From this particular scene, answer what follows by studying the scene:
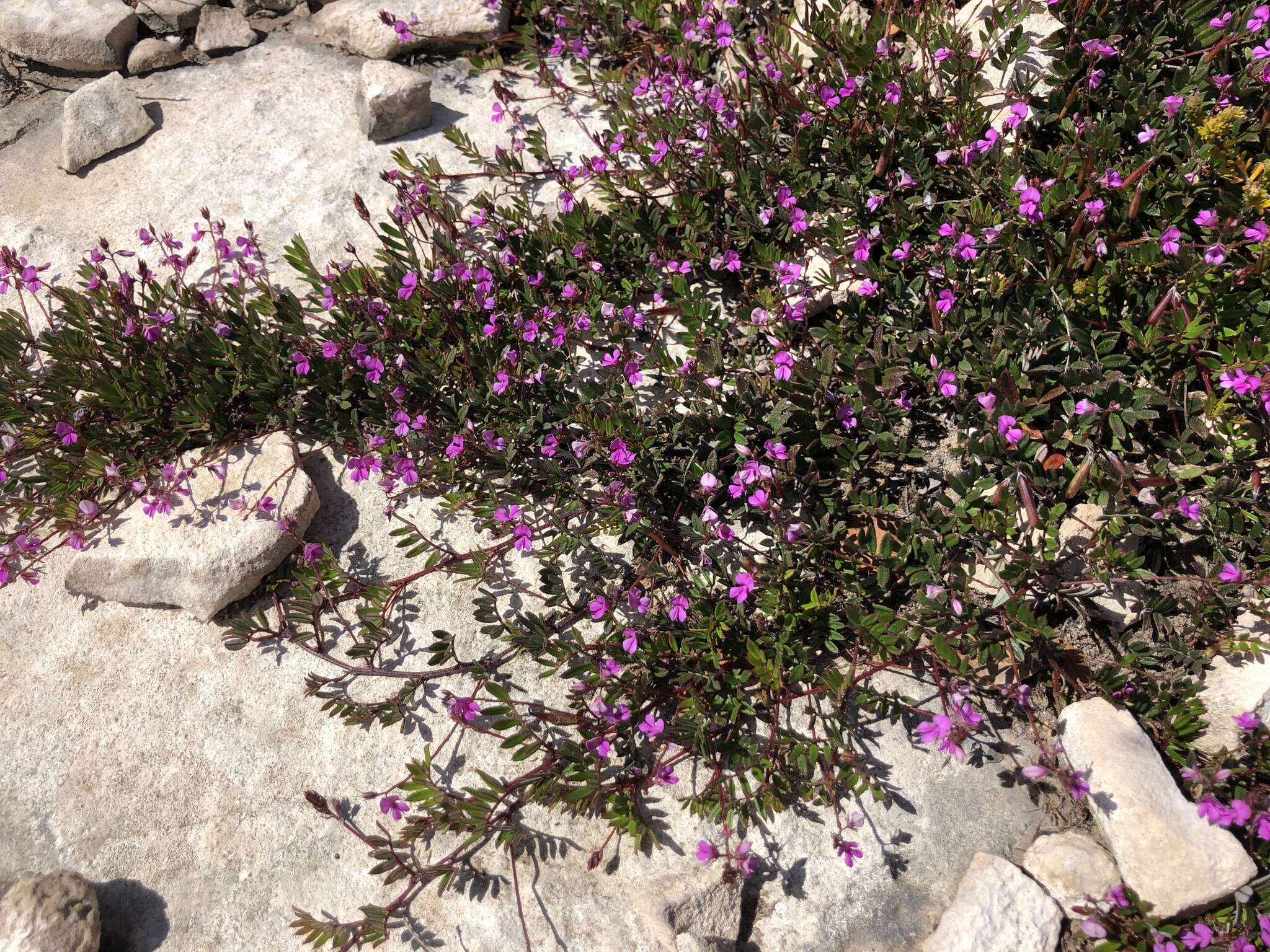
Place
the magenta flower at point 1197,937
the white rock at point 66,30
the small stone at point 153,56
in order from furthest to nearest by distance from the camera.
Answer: the small stone at point 153,56 → the white rock at point 66,30 → the magenta flower at point 1197,937

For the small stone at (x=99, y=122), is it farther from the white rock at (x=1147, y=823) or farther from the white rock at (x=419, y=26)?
the white rock at (x=1147, y=823)

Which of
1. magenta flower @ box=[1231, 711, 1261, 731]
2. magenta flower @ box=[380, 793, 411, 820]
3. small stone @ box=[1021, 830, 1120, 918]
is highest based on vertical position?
magenta flower @ box=[1231, 711, 1261, 731]

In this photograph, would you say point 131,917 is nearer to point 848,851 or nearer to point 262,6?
point 848,851

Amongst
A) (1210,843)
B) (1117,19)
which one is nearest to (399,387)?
(1210,843)

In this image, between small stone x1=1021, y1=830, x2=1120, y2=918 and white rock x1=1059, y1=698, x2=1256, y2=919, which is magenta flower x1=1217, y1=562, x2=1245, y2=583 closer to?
white rock x1=1059, y1=698, x2=1256, y2=919

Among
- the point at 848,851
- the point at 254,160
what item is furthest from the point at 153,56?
the point at 848,851

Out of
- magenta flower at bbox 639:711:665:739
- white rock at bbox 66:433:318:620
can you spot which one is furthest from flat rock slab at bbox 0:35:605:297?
Answer: magenta flower at bbox 639:711:665:739

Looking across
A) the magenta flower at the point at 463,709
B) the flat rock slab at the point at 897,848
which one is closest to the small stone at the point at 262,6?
the magenta flower at the point at 463,709
